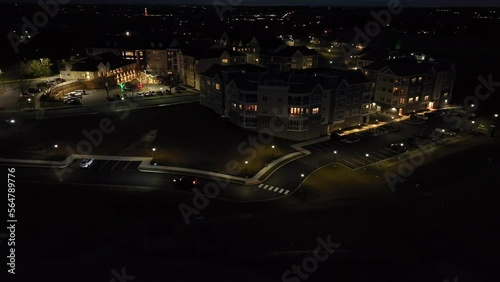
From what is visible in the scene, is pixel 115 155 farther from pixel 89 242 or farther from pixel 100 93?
pixel 100 93

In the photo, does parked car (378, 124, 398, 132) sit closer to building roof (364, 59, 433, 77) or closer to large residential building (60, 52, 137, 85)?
building roof (364, 59, 433, 77)

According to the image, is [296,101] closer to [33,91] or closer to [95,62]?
[95,62]

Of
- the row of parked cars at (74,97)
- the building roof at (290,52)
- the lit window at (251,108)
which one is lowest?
the row of parked cars at (74,97)

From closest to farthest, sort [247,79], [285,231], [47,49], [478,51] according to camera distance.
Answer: [285,231]
[247,79]
[47,49]
[478,51]

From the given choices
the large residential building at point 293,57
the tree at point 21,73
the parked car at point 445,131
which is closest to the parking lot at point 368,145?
the parked car at point 445,131

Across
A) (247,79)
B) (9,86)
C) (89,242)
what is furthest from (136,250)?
(9,86)

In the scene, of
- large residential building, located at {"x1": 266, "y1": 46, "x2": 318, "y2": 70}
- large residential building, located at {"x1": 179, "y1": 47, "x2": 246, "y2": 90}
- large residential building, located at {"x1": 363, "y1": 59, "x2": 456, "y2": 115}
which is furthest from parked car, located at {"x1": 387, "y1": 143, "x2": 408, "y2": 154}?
large residential building, located at {"x1": 266, "y1": 46, "x2": 318, "y2": 70}

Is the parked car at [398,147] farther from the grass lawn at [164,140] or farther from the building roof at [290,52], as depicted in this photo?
the building roof at [290,52]
